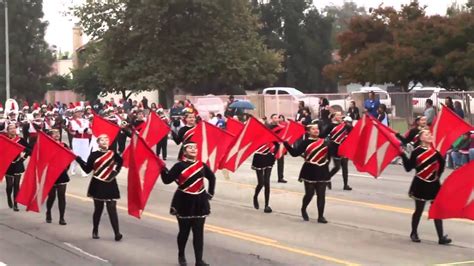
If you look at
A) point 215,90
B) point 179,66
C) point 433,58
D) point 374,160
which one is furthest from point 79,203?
point 215,90

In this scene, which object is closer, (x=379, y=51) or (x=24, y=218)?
(x=24, y=218)

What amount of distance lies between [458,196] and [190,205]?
149 inches

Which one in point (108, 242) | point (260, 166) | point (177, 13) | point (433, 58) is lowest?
point (108, 242)

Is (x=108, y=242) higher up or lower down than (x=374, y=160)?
lower down

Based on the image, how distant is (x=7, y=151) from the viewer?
1491cm

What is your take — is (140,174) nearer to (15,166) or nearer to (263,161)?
(263,161)

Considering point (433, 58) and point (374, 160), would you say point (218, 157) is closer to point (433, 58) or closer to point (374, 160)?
point (374, 160)

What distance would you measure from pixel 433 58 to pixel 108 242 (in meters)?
29.2

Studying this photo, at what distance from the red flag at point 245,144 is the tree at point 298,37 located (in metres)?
57.6

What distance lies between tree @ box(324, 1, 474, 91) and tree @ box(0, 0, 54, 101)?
40.4 metres

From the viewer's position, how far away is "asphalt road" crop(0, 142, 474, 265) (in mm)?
10680

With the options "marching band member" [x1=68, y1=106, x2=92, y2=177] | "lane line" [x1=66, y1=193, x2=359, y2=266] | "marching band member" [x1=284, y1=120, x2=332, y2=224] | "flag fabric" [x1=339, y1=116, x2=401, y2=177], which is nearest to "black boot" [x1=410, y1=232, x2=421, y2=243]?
"lane line" [x1=66, y1=193, x2=359, y2=266]

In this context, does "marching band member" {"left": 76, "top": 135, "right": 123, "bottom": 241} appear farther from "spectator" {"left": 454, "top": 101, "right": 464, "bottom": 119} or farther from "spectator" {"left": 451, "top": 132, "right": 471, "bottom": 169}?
"spectator" {"left": 454, "top": 101, "right": 464, "bottom": 119}

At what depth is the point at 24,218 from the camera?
14633mm
